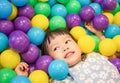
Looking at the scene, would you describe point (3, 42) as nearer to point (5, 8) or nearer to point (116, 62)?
point (5, 8)

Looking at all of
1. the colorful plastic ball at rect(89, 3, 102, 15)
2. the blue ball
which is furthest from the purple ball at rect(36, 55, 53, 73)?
the colorful plastic ball at rect(89, 3, 102, 15)

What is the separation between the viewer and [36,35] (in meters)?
1.45

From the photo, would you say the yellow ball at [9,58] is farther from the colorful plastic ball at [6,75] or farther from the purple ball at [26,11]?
the purple ball at [26,11]

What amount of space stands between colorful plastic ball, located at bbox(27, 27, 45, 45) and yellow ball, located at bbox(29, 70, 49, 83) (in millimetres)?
209

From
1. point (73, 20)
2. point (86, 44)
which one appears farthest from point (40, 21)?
point (86, 44)

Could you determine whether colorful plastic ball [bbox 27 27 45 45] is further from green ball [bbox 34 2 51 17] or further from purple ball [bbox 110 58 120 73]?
purple ball [bbox 110 58 120 73]

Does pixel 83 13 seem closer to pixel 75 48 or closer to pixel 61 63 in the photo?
pixel 75 48

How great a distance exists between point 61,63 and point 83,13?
18.3 inches

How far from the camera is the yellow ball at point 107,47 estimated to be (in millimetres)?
1454

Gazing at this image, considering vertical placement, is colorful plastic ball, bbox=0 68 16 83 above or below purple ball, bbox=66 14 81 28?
below

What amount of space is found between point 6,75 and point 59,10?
574 millimetres

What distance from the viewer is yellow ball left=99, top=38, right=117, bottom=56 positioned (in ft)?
4.77

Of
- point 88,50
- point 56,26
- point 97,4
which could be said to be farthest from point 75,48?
point 97,4

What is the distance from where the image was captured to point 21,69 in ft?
4.51
